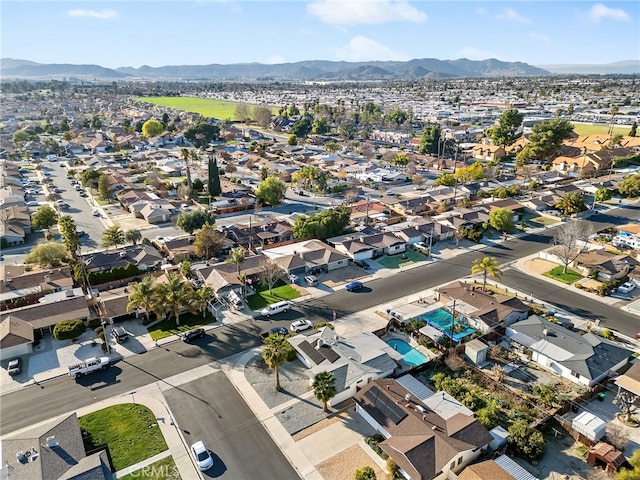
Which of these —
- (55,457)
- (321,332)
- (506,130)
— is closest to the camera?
(55,457)

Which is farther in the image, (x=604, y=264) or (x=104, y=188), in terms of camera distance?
(x=104, y=188)

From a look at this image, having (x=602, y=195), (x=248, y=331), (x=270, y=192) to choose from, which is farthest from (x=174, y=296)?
(x=602, y=195)

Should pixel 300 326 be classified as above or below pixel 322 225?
below

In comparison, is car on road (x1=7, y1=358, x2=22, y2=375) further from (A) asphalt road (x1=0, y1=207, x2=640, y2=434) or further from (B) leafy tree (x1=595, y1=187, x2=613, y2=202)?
(B) leafy tree (x1=595, y1=187, x2=613, y2=202)

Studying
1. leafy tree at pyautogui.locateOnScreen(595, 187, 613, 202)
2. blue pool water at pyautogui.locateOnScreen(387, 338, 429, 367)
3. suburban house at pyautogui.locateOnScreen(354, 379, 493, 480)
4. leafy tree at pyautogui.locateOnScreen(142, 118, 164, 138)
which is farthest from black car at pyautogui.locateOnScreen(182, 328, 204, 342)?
leafy tree at pyautogui.locateOnScreen(142, 118, 164, 138)

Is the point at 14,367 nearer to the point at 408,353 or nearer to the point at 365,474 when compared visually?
the point at 365,474

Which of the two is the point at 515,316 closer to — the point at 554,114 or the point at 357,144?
the point at 357,144
